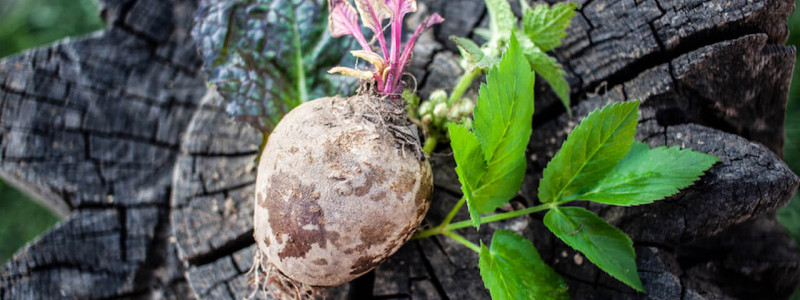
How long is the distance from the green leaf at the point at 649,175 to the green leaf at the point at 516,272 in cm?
25

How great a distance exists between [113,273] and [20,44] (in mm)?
2099

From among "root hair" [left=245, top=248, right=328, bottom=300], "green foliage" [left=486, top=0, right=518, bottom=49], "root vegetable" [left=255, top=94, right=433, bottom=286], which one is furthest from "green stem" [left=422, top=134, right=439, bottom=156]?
"root hair" [left=245, top=248, right=328, bottom=300]

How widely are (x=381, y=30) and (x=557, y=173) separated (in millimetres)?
725

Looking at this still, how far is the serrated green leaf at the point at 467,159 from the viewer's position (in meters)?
1.27

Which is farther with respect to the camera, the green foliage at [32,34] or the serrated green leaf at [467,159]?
the green foliage at [32,34]

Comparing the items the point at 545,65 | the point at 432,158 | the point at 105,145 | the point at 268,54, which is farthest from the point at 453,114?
the point at 105,145

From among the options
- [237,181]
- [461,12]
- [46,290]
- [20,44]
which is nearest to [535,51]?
[461,12]

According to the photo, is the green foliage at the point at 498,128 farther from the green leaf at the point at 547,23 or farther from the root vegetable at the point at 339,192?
the green leaf at the point at 547,23

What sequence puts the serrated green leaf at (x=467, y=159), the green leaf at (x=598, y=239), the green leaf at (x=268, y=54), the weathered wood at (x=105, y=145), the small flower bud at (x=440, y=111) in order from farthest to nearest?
the weathered wood at (x=105, y=145) → the green leaf at (x=268, y=54) → the small flower bud at (x=440, y=111) → the green leaf at (x=598, y=239) → the serrated green leaf at (x=467, y=159)

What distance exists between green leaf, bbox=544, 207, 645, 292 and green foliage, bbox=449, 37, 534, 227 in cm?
23

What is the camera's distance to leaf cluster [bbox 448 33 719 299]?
131 centimetres

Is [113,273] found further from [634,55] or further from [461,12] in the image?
[634,55]

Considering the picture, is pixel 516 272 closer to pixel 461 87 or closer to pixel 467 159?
pixel 467 159

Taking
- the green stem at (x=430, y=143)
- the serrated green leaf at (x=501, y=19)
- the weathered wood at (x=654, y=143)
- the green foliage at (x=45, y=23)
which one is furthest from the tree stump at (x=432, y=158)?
the green foliage at (x=45, y=23)
